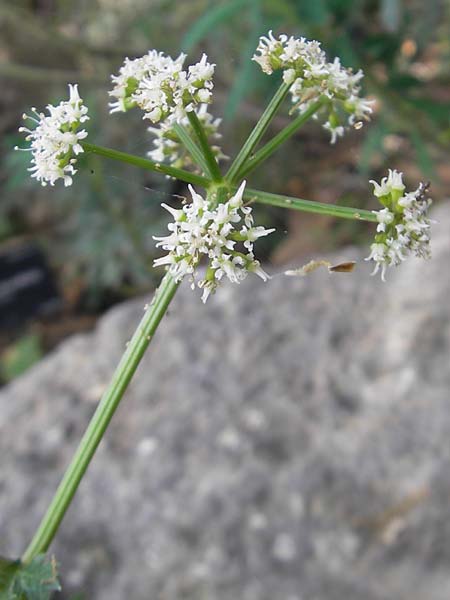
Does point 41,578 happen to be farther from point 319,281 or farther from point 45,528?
point 319,281

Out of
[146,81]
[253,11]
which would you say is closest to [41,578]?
[146,81]

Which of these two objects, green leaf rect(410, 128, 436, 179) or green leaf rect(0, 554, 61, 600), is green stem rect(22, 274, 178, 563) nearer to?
green leaf rect(0, 554, 61, 600)

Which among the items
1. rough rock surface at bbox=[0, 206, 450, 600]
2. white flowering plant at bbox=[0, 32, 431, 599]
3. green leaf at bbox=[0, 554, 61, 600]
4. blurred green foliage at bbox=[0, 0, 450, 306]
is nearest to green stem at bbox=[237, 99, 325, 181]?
white flowering plant at bbox=[0, 32, 431, 599]

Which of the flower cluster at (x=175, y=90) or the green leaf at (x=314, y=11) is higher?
the green leaf at (x=314, y=11)

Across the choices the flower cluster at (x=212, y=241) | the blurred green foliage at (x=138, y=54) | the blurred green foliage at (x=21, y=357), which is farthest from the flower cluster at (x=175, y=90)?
the blurred green foliage at (x=21, y=357)

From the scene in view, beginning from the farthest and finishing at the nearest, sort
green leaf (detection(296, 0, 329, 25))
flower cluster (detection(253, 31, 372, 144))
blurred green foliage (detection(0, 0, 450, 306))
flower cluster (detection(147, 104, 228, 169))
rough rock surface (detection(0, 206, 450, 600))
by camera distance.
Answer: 1. blurred green foliage (detection(0, 0, 450, 306))
2. green leaf (detection(296, 0, 329, 25))
3. rough rock surface (detection(0, 206, 450, 600))
4. flower cluster (detection(147, 104, 228, 169))
5. flower cluster (detection(253, 31, 372, 144))

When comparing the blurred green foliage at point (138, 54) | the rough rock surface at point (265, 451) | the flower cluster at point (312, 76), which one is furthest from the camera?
the blurred green foliage at point (138, 54)

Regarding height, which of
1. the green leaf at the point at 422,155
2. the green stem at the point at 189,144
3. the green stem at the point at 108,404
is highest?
the green leaf at the point at 422,155

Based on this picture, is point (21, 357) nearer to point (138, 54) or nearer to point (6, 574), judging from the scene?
point (138, 54)

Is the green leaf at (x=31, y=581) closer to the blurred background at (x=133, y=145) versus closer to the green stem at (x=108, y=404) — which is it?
the green stem at (x=108, y=404)
